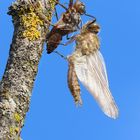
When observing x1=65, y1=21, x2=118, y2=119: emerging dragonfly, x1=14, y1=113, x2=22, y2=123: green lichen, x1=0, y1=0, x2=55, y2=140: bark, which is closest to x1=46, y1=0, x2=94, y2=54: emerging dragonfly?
x1=65, y1=21, x2=118, y2=119: emerging dragonfly

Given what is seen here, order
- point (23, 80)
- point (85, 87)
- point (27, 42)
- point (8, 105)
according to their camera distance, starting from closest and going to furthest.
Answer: point (8, 105) < point (23, 80) < point (27, 42) < point (85, 87)

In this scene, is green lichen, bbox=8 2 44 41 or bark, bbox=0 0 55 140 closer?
bark, bbox=0 0 55 140

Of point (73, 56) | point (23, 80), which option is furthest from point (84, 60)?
point (23, 80)

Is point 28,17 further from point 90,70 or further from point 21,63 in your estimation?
point 90,70

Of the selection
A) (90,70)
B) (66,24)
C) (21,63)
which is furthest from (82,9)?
(21,63)

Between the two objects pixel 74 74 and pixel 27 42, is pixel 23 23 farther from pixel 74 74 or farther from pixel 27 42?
pixel 74 74

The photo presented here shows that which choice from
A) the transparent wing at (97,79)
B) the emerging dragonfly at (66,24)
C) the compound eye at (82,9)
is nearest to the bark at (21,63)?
the emerging dragonfly at (66,24)

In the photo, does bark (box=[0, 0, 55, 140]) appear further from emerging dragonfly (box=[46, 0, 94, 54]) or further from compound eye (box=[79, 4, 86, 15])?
compound eye (box=[79, 4, 86, 15])
